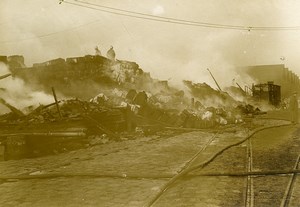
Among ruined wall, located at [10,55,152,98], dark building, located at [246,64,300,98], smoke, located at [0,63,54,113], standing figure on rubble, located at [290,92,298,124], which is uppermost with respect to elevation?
dark building, located at [246,64,300,98]

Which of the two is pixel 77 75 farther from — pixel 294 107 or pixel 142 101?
pixel 294 107

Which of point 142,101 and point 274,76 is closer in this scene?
point 142,101

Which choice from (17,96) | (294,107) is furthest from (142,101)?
(294,107)

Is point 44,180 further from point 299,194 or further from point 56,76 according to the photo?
point 56,76

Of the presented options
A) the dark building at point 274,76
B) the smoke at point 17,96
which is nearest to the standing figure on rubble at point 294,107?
the smoke at point 17,96

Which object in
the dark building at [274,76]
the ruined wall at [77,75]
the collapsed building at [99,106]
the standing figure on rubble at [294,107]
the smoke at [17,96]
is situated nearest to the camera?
the collapsed building at [99,106]

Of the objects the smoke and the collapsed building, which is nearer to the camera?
the collapsed building

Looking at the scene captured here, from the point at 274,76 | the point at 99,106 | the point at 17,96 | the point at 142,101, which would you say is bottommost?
the point at 99,106

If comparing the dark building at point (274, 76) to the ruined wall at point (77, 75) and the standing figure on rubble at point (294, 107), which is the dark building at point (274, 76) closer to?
the ruined wall at point (77, 75)

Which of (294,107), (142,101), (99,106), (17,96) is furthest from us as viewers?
(17,96)

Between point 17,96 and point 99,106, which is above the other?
point 17,96

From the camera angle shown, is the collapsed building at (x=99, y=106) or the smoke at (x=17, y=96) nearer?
the collapsed building at (x=99, y=106)

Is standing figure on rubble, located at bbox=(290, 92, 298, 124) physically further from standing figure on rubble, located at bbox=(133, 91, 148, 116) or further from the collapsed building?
standing figure on rubble, located at bbox=(133, 91, 148, 116)

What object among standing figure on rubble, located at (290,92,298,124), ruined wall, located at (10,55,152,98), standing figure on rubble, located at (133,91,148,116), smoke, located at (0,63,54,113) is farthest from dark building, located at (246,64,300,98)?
smoke, located at (0,63,54,113)
